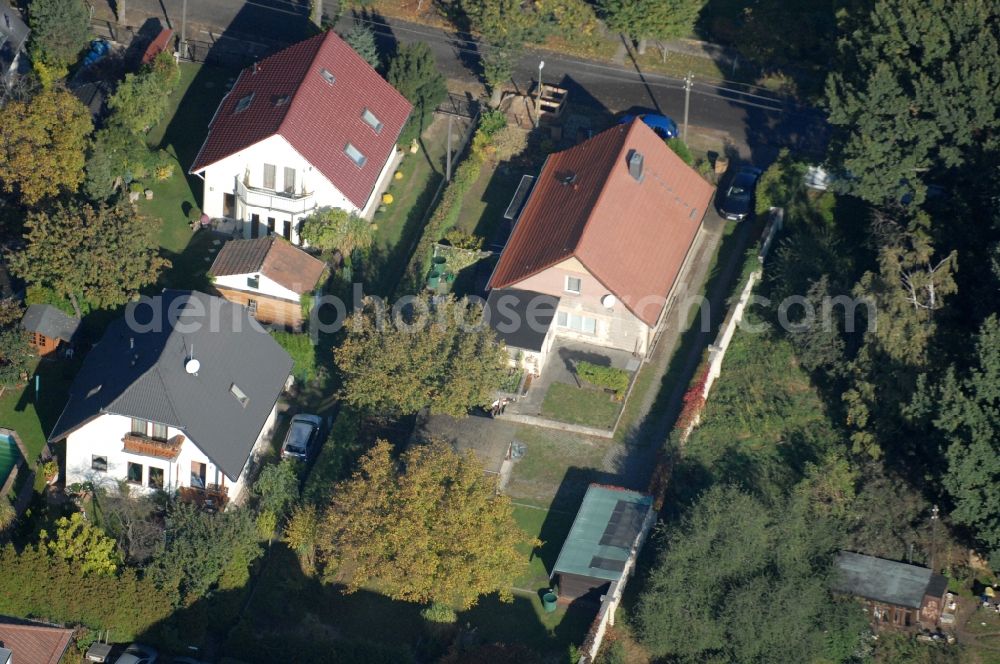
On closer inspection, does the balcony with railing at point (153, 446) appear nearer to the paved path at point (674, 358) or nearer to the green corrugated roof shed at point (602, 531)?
the green corrugated roof shed at point (602, 531)

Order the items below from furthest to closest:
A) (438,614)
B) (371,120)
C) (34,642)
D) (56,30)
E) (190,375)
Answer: (56,30) → (371,120) → (190,375) → (438,614) → (34,642)

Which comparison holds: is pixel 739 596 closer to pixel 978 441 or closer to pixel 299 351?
pixel 978 441

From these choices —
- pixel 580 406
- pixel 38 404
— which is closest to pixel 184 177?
pixel 38 404

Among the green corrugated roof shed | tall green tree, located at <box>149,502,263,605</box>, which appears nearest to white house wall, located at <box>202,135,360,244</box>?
tall green tree, located at <box>149,502,263,605</box>

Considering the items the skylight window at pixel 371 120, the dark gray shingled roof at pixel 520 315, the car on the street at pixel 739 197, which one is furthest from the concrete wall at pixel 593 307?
the skylight window at pixel 371 120

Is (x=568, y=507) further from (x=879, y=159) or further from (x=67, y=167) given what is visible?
(x=67, y=167)

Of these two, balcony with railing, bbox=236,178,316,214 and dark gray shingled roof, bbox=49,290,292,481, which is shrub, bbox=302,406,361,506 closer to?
dark gray shingled roof, bbox=49,290,292,481
